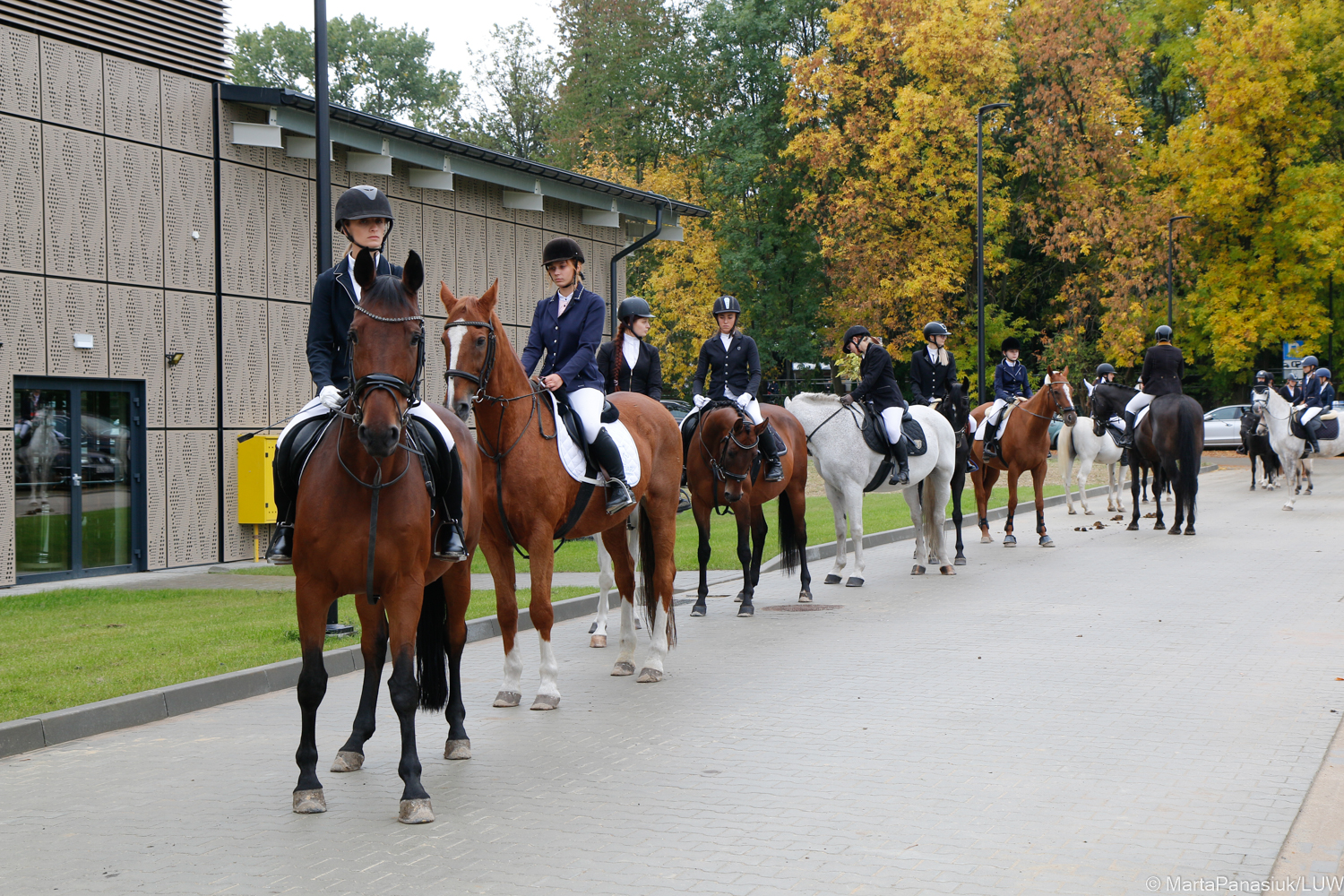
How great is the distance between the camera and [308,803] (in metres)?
5.93

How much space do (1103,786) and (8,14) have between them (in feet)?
47.9

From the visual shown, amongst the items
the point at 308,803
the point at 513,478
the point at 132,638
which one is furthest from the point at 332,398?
the point at 132,638

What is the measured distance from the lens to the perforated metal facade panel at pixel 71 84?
49.6 feet

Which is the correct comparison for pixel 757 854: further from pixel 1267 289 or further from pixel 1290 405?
pixel 1267 289

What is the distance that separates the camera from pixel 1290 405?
26.4 m

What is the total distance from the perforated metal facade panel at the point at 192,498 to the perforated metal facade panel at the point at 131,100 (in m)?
3.68

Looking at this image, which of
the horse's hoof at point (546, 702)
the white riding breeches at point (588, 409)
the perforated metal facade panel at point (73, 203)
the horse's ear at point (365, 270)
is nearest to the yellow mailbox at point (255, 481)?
the perforated metal facade panel at point (73, 203)

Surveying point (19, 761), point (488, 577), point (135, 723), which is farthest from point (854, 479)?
point (19, 761)

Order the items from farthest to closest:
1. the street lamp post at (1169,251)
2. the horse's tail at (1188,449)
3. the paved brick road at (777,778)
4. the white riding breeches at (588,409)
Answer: the street lamp post at (1169,251), the horse's tail at (1188,449), the white riding breeches at (588,409), the paved brick road at (777,778)

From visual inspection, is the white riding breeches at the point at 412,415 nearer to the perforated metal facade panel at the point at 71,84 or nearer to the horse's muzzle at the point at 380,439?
the horse's muzzle at the point at 380,439

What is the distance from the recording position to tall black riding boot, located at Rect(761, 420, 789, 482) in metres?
12.6

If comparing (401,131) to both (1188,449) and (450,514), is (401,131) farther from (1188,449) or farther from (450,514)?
(450,514)

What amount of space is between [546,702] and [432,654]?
1.34 metres

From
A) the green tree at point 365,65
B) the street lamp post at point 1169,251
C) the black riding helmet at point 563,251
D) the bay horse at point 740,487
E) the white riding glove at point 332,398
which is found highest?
the green tree at point 365,65
